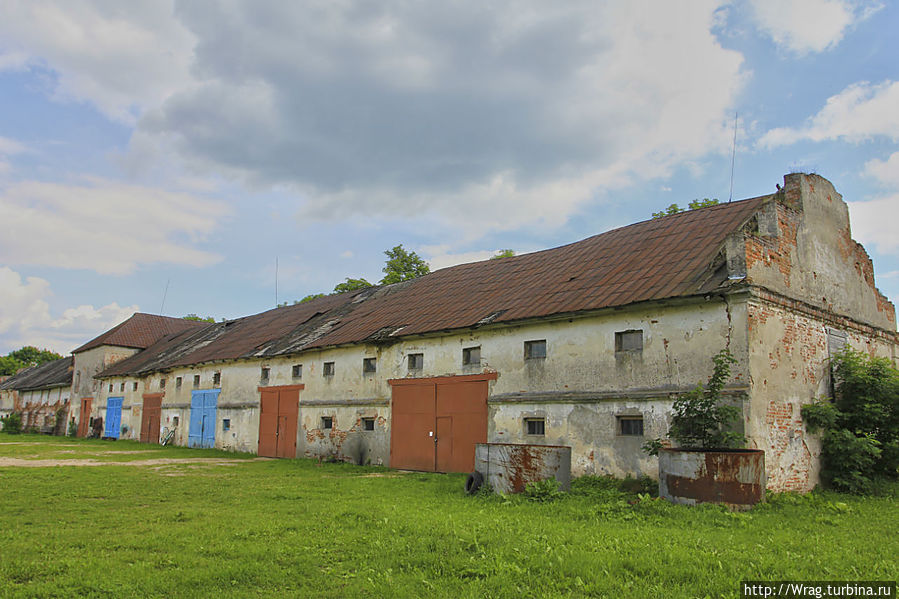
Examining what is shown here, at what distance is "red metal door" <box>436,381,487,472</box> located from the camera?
1606cm

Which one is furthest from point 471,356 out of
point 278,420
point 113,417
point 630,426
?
point 113,417

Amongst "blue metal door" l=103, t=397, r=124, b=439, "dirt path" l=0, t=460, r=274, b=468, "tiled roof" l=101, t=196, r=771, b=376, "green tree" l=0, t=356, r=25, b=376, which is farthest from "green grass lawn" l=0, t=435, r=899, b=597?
"green tree" l=0, t=356, r=25, b=376

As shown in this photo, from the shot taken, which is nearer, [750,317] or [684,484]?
[684,484]

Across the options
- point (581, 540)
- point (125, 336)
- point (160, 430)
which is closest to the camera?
point (581, 540)

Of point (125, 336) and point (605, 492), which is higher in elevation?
point (125, 336)

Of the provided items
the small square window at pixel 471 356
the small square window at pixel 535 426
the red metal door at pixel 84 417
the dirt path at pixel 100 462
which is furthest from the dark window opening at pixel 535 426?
the red metal door at pixel 84 417

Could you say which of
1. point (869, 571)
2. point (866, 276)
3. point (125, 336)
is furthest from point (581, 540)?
point (125, 336)

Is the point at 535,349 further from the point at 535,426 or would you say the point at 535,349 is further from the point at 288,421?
the point at 288,421

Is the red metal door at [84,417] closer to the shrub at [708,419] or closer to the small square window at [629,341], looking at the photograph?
the small square window at [629,341]

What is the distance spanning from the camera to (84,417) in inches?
1596

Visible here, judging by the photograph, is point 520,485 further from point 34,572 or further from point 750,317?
point 34,572

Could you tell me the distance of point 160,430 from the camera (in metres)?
31.0

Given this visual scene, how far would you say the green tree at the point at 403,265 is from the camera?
41594 millimetres

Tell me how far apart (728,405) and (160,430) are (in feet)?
91.2
